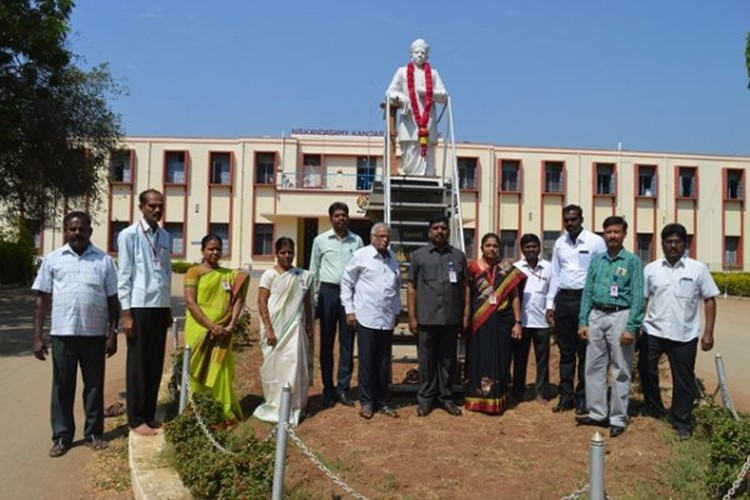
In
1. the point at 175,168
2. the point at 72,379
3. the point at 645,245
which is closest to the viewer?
the point at 72,379

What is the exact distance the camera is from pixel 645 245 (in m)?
35.3

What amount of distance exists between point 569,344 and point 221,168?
29478mm

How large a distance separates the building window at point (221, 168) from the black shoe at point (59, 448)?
28805 millimetres

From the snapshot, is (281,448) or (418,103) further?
(418,103)

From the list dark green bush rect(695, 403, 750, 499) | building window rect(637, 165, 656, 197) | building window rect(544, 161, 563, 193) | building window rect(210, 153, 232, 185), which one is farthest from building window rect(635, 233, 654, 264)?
dark green bush rect(695, 403, 750, 499)

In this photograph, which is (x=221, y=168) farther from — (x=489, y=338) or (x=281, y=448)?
(x=281, y=448)

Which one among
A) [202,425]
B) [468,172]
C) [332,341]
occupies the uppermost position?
[468,172]

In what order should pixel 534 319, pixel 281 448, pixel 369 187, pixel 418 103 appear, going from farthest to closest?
pixel 369 187
pixel 418 103
pixel 534 319
pixel 281 448

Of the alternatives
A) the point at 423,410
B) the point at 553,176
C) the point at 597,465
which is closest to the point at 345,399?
the point at 423,410

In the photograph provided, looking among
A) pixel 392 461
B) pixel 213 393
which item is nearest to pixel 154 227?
pixel 213 393

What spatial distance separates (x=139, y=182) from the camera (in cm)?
3309

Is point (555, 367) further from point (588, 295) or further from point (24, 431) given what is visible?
point (24, 431)

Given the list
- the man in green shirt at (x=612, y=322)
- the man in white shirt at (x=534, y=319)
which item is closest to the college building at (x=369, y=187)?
the man in white shirt at (x=534, y=319)

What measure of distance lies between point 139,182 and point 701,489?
32.6 meters
